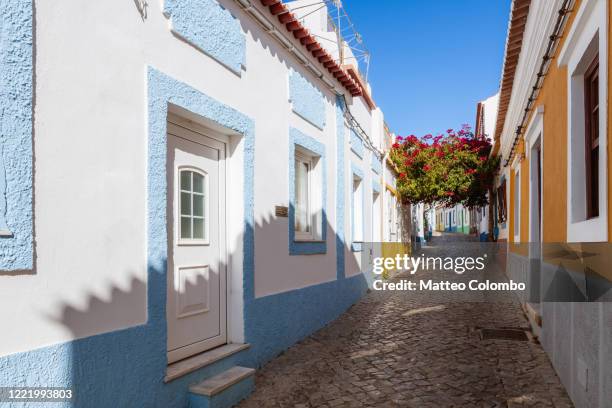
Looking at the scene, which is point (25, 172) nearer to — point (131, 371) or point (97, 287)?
point (97, 287)

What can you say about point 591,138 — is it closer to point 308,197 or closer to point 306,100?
point 306,100

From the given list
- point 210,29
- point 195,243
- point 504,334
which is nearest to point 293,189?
point 195,243

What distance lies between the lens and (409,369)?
5199mm

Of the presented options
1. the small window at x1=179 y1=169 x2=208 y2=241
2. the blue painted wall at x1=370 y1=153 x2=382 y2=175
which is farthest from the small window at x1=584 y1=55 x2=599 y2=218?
the blue painted wall at x1=370 y1=153 x2=382 y2=175

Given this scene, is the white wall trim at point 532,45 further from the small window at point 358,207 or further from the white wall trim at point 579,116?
the small window at point 358,207

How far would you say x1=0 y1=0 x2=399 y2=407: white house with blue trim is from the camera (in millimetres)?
2658

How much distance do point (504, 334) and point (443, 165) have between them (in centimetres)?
1035

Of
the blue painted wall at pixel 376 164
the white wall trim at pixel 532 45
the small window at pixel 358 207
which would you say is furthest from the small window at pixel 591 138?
the blue painted wall at pixel 376 164

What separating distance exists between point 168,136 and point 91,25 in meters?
1.17

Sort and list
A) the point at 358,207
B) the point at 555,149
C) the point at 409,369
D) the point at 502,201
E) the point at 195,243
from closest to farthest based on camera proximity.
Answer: the point at 195,243 → the point at 555,149 → the point at 409,369 → the point at 358,207 → the point at 502,201

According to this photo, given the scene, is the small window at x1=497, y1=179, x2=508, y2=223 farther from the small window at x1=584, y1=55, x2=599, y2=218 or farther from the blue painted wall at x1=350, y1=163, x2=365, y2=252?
the small window at x1=584, y1=55, x2=599, y2=218

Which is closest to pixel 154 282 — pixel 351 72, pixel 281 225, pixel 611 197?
pixel 281 225

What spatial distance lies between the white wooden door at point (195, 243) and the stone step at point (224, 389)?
0.34m

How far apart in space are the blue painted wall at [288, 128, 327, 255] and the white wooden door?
54.7 inches
